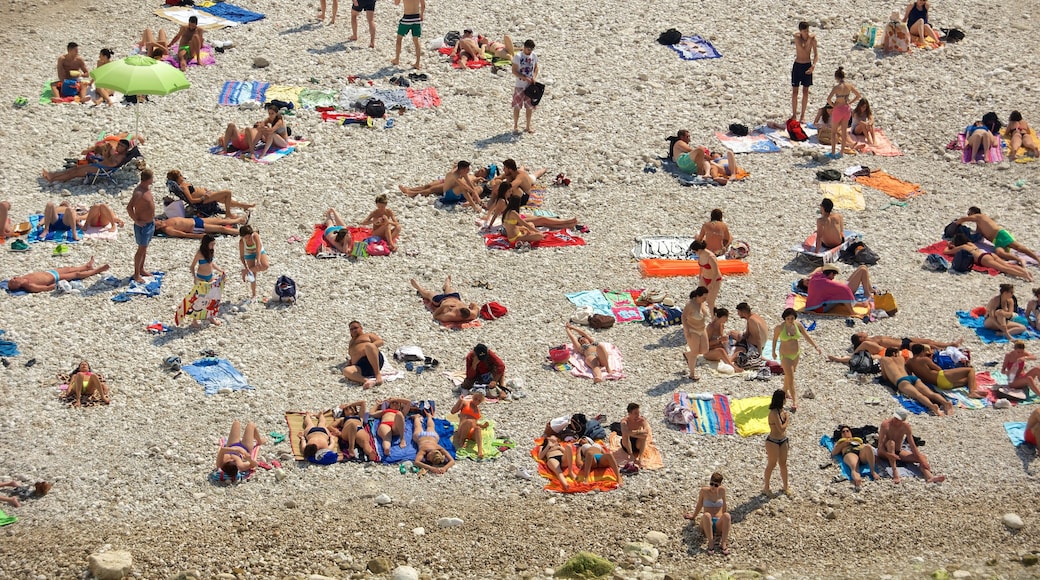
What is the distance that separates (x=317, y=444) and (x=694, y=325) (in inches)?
205

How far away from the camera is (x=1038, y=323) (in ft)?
65.9

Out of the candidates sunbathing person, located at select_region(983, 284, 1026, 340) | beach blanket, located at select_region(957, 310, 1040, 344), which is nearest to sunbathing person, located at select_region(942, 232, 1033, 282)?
beach blanket, located at select_region(957, 310, 1040, 344)

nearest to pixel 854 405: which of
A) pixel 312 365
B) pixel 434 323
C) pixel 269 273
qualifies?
pixel 434 323

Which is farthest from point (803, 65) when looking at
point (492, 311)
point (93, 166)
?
point (93, 166)

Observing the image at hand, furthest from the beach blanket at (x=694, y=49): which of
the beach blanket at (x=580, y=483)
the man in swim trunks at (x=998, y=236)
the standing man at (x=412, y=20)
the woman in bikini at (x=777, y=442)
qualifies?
the beach blanket at (x=580, y=483)

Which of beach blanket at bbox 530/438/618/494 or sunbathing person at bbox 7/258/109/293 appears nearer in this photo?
beach blanket at bbox 530/438/618/494

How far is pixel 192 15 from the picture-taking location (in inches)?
1097

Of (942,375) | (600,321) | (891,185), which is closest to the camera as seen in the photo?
(942,375)

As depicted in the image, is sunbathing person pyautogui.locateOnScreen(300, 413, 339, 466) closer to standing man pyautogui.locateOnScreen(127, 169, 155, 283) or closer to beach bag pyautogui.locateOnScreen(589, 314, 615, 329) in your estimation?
beach bag pyautogui.locateOnScreen(589, 314, 615, 329)

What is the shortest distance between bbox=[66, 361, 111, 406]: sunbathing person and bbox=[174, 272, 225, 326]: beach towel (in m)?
1.80

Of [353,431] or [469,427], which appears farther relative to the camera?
[469,427]

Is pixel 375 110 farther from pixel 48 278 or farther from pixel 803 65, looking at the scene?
pixel 803 65

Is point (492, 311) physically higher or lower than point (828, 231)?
lower

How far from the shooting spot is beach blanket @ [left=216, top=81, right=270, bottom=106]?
82.4ft
